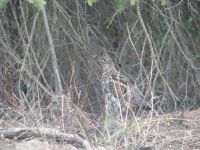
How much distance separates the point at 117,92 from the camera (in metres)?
5.47

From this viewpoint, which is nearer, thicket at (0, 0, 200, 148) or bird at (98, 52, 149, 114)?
bird at (98, 52, 149, 114)

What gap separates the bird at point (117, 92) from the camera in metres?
5.15

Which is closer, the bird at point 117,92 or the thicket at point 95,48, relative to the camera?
the bird at point 117,92

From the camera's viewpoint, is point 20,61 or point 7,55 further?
point 7,55

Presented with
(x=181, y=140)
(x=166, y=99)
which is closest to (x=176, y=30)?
(x=166, y=99)

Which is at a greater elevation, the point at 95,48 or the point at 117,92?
the point at 95,48

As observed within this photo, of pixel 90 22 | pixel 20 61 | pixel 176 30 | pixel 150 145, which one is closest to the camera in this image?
pixel 150 145

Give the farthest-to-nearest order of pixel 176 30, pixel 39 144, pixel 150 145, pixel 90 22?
pixel 90 22 → pixel 176 30 → pixel 150 145 → pixel 39 144

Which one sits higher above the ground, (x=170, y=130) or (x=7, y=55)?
(x=7, y=55)

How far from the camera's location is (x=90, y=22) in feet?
25.6

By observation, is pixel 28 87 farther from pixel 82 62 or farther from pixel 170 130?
pixel 170 130

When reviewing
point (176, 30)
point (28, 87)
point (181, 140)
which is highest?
point (176, 30)

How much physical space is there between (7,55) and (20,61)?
1.68 ft

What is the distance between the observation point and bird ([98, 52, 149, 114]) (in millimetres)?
5152
